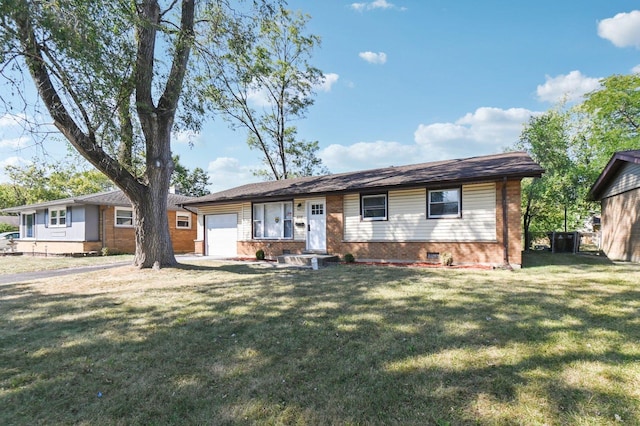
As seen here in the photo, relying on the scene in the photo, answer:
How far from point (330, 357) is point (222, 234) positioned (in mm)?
13608

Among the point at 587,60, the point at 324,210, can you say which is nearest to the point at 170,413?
the point at 324,210

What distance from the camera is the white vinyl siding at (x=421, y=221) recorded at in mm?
10031

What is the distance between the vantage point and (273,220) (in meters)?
14.5

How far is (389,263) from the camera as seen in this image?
11.2 meters

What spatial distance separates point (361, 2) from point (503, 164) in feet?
27.3

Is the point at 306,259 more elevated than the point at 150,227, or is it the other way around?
the point at 150,227

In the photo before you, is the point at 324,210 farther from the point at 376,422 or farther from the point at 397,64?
the point at 376,422

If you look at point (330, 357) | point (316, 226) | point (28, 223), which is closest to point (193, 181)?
point (28, 223)

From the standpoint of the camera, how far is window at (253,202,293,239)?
1403 cm

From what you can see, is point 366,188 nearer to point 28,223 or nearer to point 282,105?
point 282,105

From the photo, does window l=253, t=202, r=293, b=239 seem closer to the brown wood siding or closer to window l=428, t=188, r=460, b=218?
window l=428, t=188, r=460, b=218

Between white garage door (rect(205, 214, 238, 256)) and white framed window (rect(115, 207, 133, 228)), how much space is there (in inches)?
256

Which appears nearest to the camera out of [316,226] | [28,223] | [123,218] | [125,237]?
[316,226]

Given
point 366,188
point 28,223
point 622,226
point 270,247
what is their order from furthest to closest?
point 28,223 < point 270,247 < point 622,226 < point 366,188
